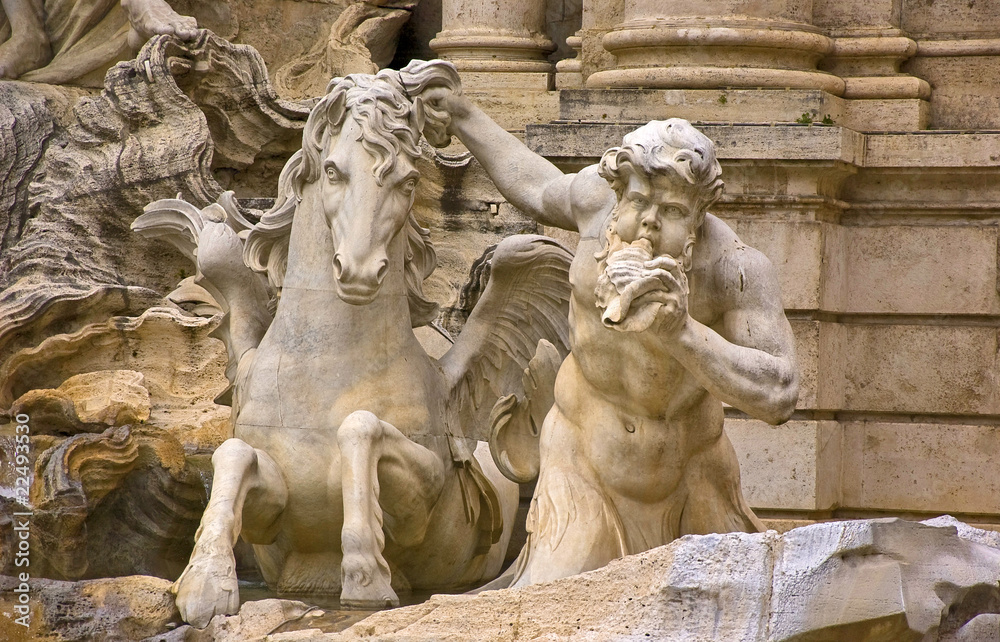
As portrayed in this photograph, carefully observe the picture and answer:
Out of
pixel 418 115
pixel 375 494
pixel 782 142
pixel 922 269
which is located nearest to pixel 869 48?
pixel 782 142

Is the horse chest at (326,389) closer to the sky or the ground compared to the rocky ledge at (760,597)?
closer to the sky

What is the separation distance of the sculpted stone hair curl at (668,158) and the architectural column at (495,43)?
3528mm

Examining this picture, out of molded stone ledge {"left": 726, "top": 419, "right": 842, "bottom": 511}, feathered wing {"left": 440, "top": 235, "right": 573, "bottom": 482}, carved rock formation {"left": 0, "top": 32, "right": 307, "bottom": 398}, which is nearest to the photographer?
feathered wing {"left": 440, "top": 235, "right": 573, "bottom": 482}

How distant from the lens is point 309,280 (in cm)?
489

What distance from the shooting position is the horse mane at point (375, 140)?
184 inches

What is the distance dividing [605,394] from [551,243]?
34.3 inches

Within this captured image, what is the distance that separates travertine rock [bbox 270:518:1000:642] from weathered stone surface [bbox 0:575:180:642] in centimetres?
63

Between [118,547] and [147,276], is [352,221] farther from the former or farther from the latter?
[147,276]

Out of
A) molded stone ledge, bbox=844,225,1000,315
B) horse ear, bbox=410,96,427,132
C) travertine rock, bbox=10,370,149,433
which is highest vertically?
horse ear, bbox=410,96,427,132

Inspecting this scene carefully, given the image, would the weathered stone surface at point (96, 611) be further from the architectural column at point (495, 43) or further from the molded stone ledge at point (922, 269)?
the architectural column at point (495, 43)

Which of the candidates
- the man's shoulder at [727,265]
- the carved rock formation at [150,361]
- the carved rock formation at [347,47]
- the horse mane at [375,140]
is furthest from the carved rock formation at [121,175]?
the man's shoulder at [727,265]

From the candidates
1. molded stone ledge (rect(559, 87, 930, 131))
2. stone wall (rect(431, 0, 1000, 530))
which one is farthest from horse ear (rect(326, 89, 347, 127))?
molded stone ledge (rect(559, 87, 930, 131))

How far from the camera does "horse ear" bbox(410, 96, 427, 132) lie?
15.8ft

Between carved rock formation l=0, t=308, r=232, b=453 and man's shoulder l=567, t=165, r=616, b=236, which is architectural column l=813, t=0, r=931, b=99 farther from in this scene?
carved rock formation l=0, t=308, r=232, b=453
